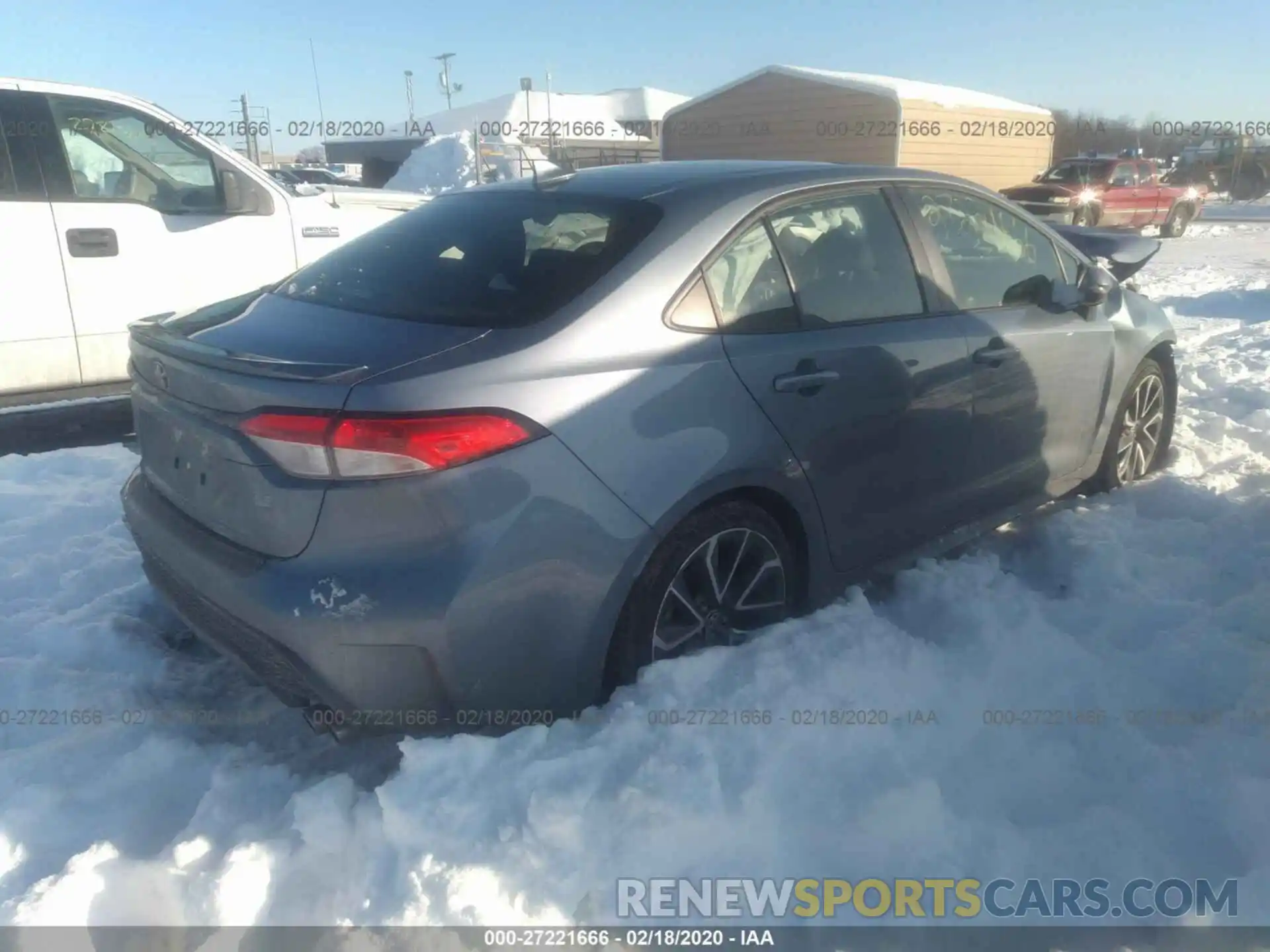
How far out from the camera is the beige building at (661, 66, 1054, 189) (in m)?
21.1

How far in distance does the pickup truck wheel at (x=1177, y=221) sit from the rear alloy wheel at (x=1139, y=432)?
19060mm

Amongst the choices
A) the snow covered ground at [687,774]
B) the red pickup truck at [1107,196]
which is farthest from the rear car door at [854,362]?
the red pickup truck at [1107,196]

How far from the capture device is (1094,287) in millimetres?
4012

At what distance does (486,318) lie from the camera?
102 inches

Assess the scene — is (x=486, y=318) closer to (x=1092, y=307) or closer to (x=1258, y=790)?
(x=1258, y=790)

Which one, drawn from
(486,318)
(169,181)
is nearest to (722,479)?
(486,318)

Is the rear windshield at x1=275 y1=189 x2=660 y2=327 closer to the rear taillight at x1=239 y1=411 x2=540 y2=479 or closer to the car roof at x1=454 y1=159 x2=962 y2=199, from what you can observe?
the car roof at x1=454 y1=159 x2=962 y2=199

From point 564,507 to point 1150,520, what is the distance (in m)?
2.95

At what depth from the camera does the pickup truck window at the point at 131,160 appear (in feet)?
16.5

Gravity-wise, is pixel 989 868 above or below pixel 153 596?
below

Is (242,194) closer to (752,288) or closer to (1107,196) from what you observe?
(752,288)

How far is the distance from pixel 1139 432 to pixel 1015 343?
1417 millimetres

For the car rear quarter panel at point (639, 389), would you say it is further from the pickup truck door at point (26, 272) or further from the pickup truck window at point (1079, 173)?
the pickup truck window at point (1079, 173)

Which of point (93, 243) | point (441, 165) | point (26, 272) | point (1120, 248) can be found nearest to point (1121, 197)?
point (1120, 248)
